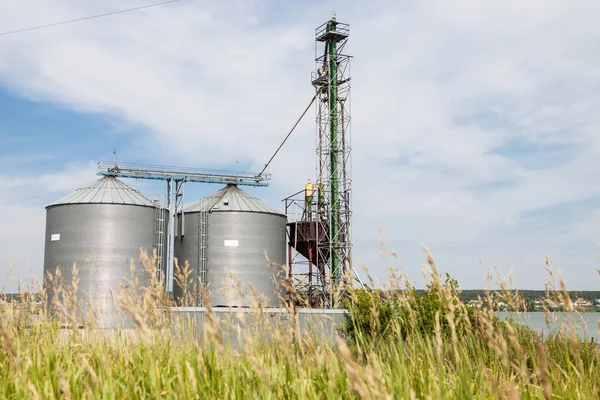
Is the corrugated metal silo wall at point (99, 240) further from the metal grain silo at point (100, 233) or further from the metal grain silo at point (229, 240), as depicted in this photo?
the metal grain silo at point (229, 240)

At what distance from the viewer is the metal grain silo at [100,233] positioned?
30797 millimetres

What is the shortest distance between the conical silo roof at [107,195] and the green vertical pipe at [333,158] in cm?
1161

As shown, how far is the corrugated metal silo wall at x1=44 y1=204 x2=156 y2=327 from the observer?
101 feet

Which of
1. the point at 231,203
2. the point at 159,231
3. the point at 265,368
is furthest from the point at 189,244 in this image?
the point at 265,368

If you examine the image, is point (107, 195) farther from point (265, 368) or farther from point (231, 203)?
point (265, 368)

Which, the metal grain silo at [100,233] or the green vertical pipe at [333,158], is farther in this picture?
the green vertical pipe at [333,158]

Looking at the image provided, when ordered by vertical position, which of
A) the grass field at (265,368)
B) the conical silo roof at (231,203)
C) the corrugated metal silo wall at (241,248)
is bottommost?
the grass field at (265,368)

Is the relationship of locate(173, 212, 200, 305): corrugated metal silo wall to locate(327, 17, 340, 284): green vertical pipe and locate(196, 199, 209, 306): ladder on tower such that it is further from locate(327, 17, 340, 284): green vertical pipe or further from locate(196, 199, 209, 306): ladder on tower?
locate(327, 17, 340, 284): green vertical pipe

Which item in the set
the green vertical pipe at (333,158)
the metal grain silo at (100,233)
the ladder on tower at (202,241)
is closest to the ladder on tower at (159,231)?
the metal grain silo at (100,233)

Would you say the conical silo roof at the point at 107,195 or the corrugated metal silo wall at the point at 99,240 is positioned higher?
the conical silo roof at the point at 107,195

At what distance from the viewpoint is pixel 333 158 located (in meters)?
37.4

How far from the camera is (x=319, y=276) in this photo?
120 feet

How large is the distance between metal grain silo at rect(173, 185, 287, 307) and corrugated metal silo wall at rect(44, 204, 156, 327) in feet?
10.9

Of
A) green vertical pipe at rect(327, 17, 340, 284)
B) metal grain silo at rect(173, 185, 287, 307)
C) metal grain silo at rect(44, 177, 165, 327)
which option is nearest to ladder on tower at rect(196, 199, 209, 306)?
metal grain silo at rect(173, 185, 287, 307)
